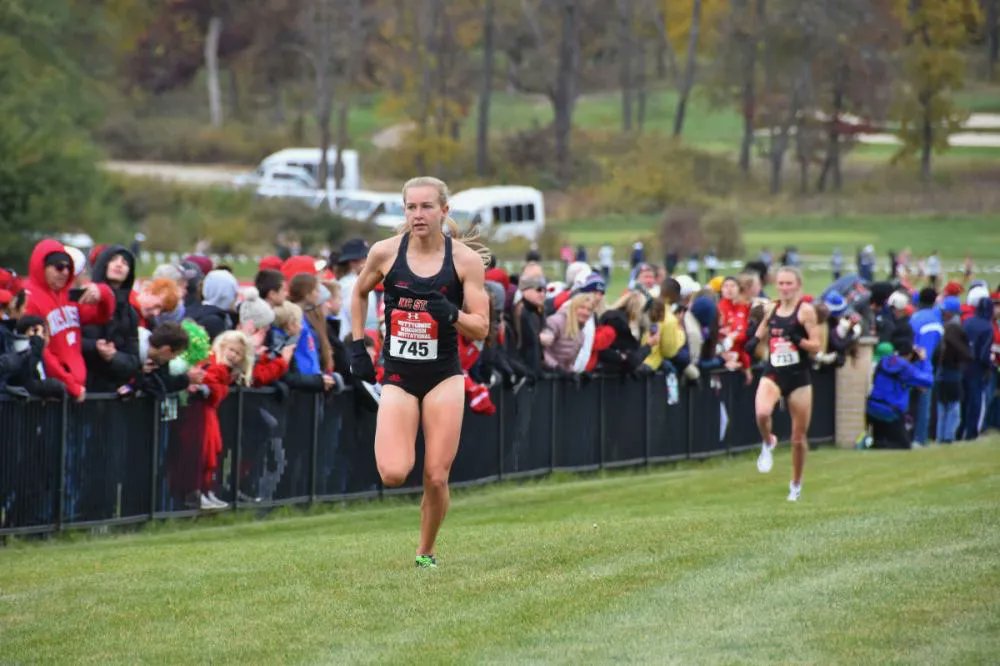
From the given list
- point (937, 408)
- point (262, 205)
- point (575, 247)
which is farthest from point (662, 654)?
point (262, 205)

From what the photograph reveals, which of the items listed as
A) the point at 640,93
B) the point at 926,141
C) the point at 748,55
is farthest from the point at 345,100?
the point at 926,141

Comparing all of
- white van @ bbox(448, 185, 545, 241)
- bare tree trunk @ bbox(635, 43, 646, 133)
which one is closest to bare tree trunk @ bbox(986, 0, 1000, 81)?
bare tree trunk @ bbox(635, 43, 646, 133)

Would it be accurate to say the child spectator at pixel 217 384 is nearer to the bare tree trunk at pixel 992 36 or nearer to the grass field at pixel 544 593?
the grass field at pixel 544 593

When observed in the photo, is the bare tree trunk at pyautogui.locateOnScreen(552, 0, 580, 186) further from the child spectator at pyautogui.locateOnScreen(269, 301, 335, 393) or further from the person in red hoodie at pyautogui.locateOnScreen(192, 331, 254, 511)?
the person in red hoodie at pyautogui.locateOnScreen(192, 331, 254, 511)

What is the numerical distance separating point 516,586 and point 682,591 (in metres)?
0.93

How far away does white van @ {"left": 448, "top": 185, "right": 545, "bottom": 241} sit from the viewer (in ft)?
242

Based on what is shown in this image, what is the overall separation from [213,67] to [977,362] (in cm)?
8736

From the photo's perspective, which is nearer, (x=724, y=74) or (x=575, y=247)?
(x=575, y=247)

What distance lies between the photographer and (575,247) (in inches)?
2719

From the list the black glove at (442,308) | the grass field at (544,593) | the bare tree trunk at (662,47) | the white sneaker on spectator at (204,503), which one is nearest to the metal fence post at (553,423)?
the white sneaker on spectator at (204,503)

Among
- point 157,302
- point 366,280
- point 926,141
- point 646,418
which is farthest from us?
point 926,141

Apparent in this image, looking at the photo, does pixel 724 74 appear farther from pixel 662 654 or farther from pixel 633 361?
pixel 662 654

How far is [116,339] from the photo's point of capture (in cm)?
1603

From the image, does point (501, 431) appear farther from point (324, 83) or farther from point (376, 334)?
point (324, 83)
